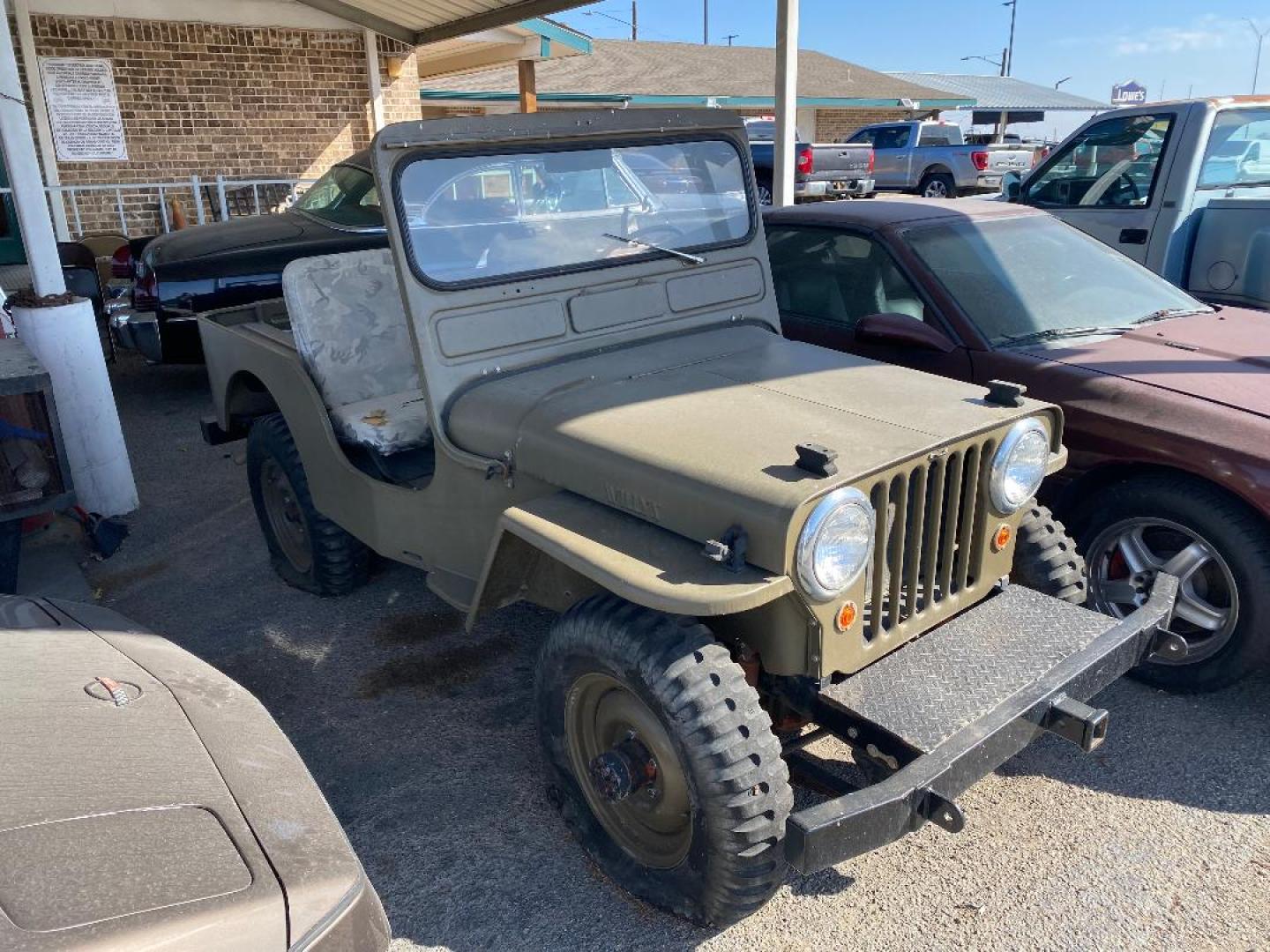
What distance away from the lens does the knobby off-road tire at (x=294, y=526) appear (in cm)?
399

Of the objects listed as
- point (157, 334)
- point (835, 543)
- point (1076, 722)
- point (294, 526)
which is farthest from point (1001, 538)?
point (157, 334)

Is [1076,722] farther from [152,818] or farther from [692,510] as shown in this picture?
[152,818]

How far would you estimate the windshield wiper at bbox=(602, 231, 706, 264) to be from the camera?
134 inches

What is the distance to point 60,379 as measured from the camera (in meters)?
4.89

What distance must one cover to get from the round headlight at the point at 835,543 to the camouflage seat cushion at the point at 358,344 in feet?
6.34

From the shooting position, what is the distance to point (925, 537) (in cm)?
253

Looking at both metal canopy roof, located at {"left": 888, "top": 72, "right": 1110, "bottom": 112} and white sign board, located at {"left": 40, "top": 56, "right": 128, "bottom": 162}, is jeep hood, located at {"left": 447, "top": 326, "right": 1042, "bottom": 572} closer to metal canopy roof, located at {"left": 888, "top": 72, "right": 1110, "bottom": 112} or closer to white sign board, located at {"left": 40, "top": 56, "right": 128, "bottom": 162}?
white sign board, located at {"left": 40, "top": 56, "right": 128, "bottom": 162}

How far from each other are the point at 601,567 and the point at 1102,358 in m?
2.36

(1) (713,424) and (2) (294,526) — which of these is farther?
(2) (294,526)

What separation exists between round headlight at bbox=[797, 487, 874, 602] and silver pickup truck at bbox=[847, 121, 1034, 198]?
18.1 metres

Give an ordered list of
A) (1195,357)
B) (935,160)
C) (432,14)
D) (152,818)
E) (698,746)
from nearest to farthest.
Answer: (152,818), (698,746), (1195,357), (432,14), (935,160)

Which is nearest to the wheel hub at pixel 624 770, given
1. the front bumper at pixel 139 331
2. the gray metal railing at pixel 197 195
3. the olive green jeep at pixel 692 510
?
the olive green jeep at pixel 692 510

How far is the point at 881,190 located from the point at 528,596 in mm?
20778

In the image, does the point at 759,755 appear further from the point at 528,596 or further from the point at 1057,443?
the point at 1057,443
